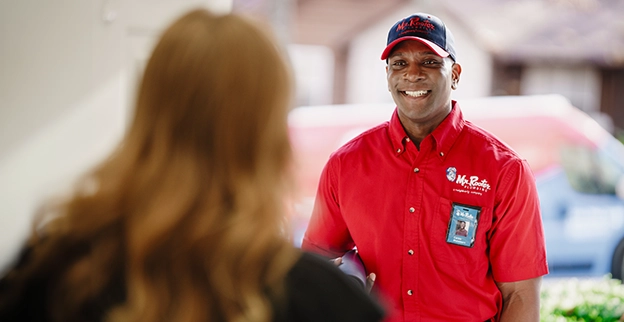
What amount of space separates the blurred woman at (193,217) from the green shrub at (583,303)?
118 inches

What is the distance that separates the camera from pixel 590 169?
21.0 feet

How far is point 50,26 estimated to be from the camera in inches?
110

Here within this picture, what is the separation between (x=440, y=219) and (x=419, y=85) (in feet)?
1.68

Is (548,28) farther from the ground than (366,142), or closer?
farther from the ground

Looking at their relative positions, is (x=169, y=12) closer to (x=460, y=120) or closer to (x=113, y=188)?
(x=460, y=120)

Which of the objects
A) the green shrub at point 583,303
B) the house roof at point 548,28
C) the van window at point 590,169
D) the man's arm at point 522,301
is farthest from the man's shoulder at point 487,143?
the house roof at point 548,28

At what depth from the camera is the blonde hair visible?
1.10 meters

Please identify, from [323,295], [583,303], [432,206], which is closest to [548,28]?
[583,303]

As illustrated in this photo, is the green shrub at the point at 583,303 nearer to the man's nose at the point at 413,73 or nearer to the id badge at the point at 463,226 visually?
the id badge at the point at 463,226

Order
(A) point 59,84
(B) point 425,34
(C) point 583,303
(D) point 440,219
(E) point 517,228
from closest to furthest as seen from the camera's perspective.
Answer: (E) point 517,228
(D) point 440,219
(B) point 425,34
(A) point 59,84
(C) point 583,303

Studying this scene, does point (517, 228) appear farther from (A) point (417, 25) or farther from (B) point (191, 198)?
(B) point (191, 198)

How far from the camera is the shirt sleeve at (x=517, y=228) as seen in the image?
2.16 m

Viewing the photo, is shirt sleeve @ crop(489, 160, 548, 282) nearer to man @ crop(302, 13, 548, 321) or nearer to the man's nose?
man @ crop(302, 13, 548, 321)

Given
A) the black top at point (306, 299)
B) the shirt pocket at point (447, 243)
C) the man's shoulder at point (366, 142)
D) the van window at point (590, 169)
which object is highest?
the man's shoulder at point (366, 142)
